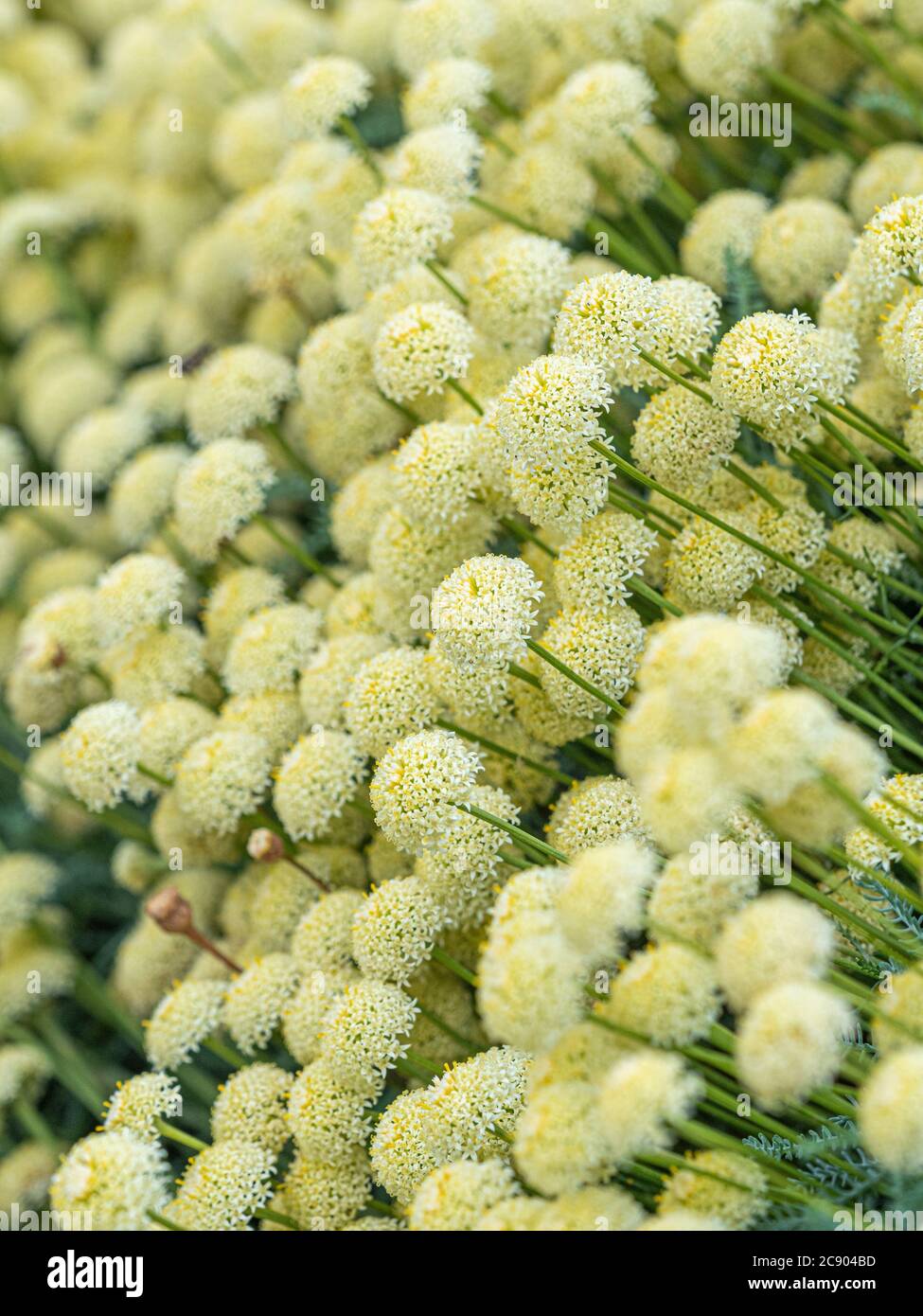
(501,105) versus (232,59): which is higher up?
(232,59)

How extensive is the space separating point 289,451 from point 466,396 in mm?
537

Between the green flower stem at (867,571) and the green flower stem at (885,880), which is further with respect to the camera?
the green flower stem at (867,571)

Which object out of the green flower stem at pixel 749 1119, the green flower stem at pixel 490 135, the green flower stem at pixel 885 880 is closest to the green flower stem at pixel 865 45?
the green flower stem at pixel 490 135

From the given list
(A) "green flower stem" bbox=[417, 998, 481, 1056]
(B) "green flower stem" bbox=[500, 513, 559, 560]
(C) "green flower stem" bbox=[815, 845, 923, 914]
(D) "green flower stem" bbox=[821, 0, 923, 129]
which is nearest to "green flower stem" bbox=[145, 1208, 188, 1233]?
(A) "green flower stem" bbox=[417, 998, 481, 1056]

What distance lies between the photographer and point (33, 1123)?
73.9 inches

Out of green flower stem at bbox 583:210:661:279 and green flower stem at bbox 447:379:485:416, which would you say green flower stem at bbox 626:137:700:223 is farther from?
green flower stem at bbox 447:379:485:416

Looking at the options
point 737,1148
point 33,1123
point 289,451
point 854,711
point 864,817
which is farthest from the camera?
point 289,451

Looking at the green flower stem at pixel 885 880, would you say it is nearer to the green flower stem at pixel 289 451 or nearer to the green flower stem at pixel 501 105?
the green flower stem at pixel 289 451

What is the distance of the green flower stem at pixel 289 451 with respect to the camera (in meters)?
1.99

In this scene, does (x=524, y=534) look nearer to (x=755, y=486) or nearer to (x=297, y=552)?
(x=755, y=486)

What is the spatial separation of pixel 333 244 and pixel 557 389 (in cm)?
82

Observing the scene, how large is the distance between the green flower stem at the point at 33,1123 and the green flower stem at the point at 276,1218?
597mm

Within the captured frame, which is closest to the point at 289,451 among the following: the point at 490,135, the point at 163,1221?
the point at 490,135
